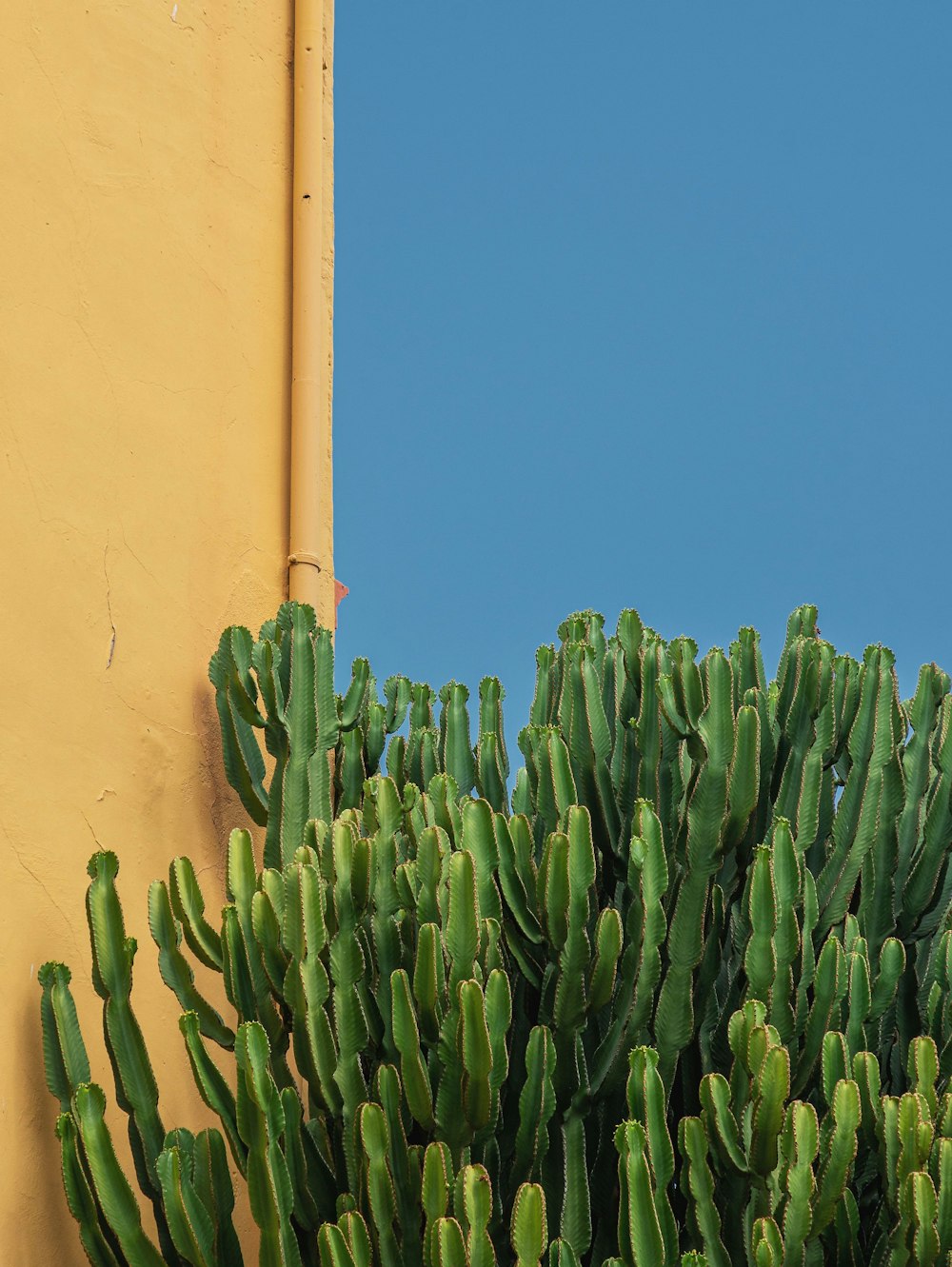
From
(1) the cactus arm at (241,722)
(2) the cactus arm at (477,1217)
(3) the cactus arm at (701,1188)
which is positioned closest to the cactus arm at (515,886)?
(3) the cactus arm at (701,1188)

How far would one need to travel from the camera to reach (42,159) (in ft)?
15.3

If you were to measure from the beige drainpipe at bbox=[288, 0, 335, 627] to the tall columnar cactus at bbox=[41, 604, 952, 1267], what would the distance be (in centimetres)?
52

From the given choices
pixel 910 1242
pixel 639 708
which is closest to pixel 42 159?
pixel 639 708

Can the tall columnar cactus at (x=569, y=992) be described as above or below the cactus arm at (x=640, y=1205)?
above

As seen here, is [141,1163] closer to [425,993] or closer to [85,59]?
[425,993]

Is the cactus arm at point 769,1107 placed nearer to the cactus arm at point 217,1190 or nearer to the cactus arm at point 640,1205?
the cactus arm at point 640,1205

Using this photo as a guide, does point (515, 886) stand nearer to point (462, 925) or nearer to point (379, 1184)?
point (462, 925)

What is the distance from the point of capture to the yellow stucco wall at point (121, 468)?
13.9 feet

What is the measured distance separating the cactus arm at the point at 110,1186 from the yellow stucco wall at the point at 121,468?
0.85ft

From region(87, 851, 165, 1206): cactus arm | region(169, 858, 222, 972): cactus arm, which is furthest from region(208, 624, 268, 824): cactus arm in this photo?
region(87, 851, 165, 1206): cactus arm

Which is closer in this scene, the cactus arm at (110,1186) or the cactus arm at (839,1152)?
the cactus arm at (839,1152)

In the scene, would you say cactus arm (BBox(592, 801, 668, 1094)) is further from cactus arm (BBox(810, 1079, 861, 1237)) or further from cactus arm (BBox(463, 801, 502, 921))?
cactus arm (BBox(810, 1079, 861, 1237))

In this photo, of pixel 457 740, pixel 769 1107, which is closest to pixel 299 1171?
pixel 769 1107

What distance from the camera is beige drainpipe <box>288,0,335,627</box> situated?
5.34 meters
